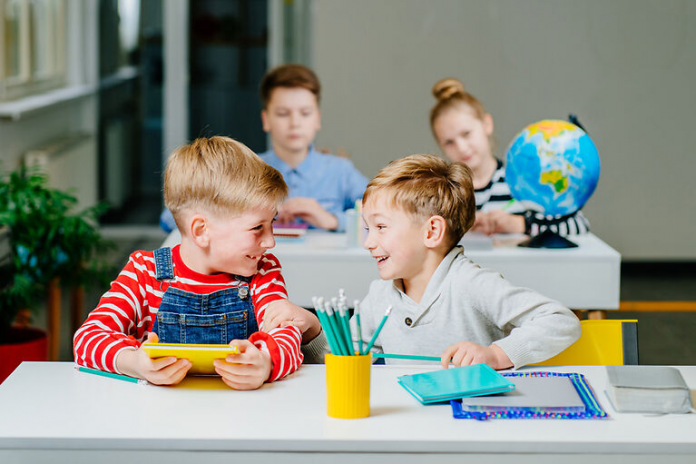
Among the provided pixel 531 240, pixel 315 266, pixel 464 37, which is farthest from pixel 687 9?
pixel 315 266

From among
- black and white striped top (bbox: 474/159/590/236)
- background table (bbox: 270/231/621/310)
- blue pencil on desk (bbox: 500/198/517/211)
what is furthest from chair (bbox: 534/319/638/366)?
blue pencil on desk (bbox: 500/198/517/211)

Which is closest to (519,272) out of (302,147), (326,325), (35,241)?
(302,147)

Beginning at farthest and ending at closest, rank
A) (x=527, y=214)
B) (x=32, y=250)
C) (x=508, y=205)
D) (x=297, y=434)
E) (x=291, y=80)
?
(x=291, y=80) < (x=508, y=205) < (x=32, y=250) < (x=527, y=214) < (x=297, y=434)

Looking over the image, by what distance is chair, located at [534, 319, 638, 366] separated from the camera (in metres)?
1.59

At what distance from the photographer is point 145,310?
159 centimetres

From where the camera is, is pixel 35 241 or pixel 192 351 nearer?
pixel 192 351

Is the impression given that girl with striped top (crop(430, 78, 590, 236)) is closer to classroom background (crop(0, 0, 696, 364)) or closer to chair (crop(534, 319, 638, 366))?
chair (crop(534, 319, 638, 366))

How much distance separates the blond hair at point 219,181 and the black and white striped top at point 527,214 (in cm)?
134

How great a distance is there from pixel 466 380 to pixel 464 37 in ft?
14.2

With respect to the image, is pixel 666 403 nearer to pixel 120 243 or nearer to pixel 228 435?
pixel 228 435

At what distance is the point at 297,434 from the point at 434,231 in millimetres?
681

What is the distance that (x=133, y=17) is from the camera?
603cm

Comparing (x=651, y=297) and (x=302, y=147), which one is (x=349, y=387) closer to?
(x=302, y=147)

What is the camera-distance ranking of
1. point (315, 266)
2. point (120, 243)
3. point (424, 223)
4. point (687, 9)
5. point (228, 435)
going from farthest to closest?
1. point (120, 243)
2. point (687, 9)
3. point (315, 266)
4. point (424, 223)
5. point (228, 435)
